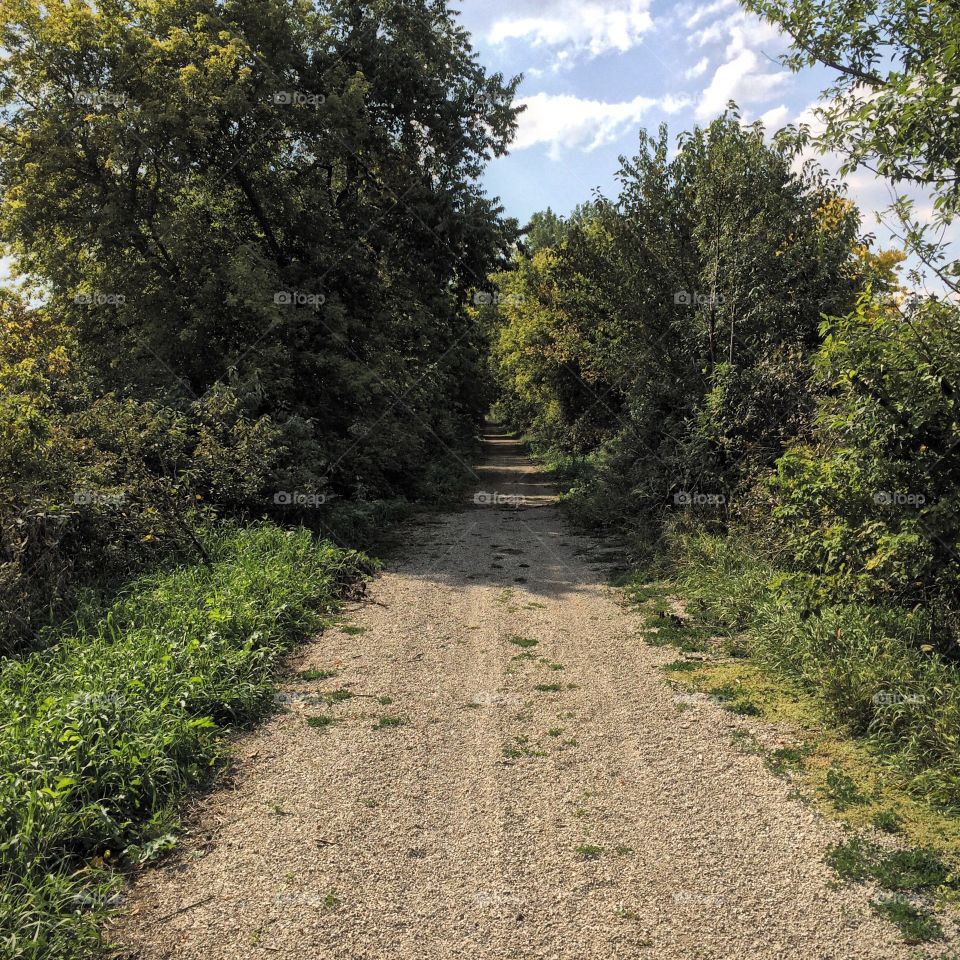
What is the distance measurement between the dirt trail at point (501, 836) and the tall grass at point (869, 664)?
946 millimetres

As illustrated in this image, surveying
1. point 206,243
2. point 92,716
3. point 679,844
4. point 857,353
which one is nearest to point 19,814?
point 92,716

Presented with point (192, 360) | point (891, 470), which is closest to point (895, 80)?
point (891, 470)

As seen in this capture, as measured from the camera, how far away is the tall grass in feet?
16.2

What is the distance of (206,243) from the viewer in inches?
601

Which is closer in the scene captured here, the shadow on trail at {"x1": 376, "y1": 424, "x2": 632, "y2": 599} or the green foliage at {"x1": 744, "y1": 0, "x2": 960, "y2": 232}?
the green foliage at {"x1": 744, "y1": 0, "x2": 960, "y2": 232}

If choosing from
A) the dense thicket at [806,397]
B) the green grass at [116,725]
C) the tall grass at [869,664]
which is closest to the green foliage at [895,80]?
the dense thicket at [806,397]

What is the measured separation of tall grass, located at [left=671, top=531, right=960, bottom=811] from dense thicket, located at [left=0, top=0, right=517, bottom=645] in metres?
7.71

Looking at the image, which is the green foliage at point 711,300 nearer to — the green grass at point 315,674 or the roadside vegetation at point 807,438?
the roadside vegetation at point 807,438

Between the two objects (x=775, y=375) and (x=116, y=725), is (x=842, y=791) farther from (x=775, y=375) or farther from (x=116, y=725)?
(x=775, y=375)

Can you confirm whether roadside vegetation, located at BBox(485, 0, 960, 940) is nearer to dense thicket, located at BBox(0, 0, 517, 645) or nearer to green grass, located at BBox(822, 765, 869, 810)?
green grass, located at BBox(822, 765, 869, 810)

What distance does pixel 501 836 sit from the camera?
14.4 feet

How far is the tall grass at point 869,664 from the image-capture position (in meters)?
4.93

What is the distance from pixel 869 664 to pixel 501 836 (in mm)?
3646

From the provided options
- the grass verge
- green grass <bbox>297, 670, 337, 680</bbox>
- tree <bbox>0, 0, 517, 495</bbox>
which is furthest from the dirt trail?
tree <bbox>0, 0, 517, 495</bbox>
